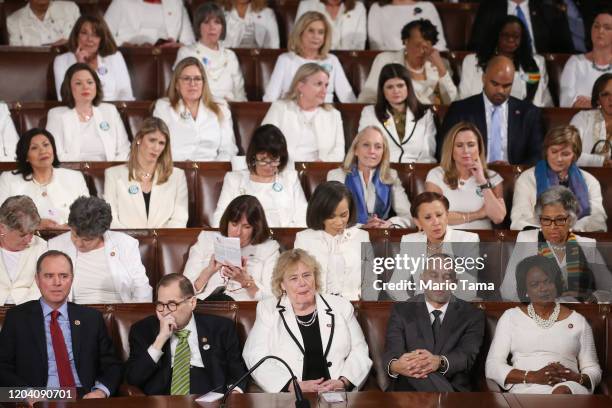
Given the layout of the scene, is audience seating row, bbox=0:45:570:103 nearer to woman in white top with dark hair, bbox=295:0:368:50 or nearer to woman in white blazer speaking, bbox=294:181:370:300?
woman in white top with dark hair, bbox=295:0:368:50

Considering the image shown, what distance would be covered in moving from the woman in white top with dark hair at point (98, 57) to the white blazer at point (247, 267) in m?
1.53

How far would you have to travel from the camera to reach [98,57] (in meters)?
5.65

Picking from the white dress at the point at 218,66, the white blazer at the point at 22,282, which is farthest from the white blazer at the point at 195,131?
the white blazer at the point at 22,282

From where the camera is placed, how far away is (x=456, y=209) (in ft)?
16.0

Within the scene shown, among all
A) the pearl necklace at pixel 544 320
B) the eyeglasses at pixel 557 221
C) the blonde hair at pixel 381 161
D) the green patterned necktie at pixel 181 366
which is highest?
the blonde hair at pixel 381 161

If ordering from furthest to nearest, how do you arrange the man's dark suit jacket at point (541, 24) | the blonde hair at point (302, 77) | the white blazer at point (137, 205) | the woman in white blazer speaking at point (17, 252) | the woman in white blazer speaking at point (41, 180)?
the man's dark suit jacket at point (541, 24) → the blonde hair at point (302, 77) → the white blazer at point (137, 205) → the woman in white blazer speaking at point (41, 180) → the woman in white blazer speaking at point (17, 252)

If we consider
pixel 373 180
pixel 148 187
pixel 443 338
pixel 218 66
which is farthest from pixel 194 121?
pixel 443 338

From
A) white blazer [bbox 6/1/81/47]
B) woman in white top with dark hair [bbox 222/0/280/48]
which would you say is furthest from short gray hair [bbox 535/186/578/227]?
white blazer [bbox 6/1/81/47]

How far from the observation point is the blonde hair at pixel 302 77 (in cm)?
534

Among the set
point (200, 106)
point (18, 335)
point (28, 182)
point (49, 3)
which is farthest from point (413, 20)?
point (18, 335)

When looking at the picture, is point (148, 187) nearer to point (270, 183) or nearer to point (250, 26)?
point (270, 183)

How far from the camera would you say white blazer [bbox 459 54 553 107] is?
19.1 ft

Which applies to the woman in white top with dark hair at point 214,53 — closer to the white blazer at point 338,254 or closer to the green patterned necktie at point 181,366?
the white blazer at point 338,254

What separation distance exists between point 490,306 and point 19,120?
2551 mm
